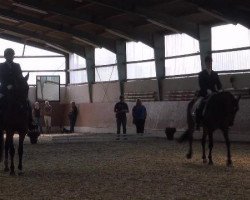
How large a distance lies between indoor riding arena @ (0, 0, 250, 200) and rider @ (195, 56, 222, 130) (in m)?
0.06

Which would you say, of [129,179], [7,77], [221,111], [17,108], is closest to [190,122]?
[221,111]

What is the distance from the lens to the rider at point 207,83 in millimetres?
11648

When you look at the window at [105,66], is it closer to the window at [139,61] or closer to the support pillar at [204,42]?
the window at [139,61]

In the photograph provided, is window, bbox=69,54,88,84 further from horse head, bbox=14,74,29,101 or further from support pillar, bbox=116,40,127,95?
horse head, bbox=14,74,29,101

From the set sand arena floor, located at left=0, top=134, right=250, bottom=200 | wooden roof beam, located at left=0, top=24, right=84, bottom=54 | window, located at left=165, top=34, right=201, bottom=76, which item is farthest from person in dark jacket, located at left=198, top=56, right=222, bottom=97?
wooden roof beam, located at left=0, top=24, right=84, bottom=54

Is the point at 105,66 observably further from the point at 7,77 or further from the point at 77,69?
the point at 7,77

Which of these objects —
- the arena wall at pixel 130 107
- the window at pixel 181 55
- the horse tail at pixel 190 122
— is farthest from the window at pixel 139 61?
the horse tail at pixel 190 122

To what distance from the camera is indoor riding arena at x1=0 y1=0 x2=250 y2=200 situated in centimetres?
901

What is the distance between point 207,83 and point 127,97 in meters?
18.3

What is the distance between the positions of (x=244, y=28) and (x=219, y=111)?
1185cm

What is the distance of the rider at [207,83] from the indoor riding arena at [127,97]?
0.06m

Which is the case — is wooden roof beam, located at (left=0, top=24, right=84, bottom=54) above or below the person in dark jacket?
above

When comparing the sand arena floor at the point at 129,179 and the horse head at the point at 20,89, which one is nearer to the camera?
the sand arena floor at the point at 129,179

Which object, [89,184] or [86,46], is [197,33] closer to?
[86,46]
